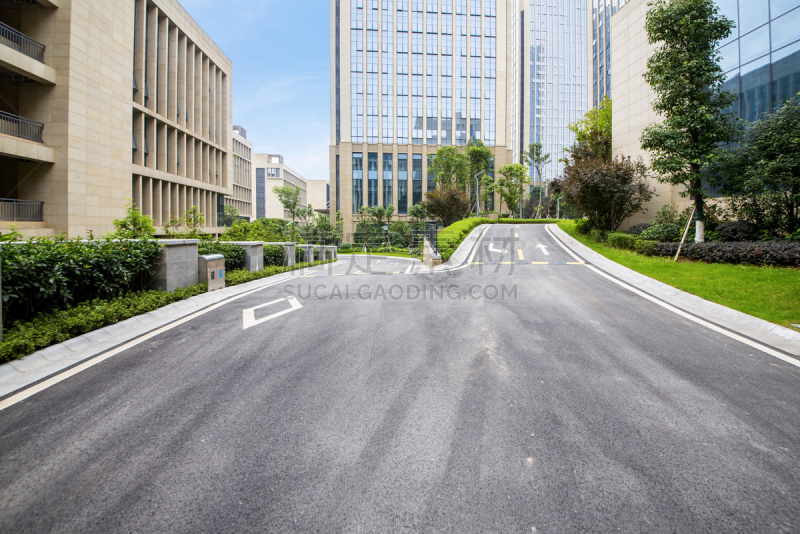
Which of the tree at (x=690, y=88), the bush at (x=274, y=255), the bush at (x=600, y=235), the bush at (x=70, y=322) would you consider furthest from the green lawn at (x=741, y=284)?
the bush at (x=274, y=255)

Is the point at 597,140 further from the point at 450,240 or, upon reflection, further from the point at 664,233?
the point at 450,240

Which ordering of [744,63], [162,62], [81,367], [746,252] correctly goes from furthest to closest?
[162,62] → [744,63] → [746,252] → [81,367]

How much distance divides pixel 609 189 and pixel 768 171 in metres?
7.58

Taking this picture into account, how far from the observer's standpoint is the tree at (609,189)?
18.6 m

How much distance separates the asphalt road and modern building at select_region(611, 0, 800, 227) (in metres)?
15.7

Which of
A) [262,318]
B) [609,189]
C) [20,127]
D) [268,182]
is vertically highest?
[268,182]

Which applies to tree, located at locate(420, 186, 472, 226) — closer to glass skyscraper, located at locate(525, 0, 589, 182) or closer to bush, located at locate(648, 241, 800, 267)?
bush, located at locate(648, 241, 800, 267)

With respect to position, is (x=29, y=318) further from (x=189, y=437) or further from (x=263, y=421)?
(x=263, y=421)

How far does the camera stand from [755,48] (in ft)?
49.3

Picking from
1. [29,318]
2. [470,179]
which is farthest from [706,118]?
[470,179]

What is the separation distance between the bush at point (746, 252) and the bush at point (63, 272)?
16181mm

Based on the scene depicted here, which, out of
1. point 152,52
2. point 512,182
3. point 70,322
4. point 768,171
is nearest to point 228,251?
point 70,322

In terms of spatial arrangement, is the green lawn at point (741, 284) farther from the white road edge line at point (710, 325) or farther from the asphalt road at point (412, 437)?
the asphalt road at point (412, 437)

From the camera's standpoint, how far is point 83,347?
503 cm
